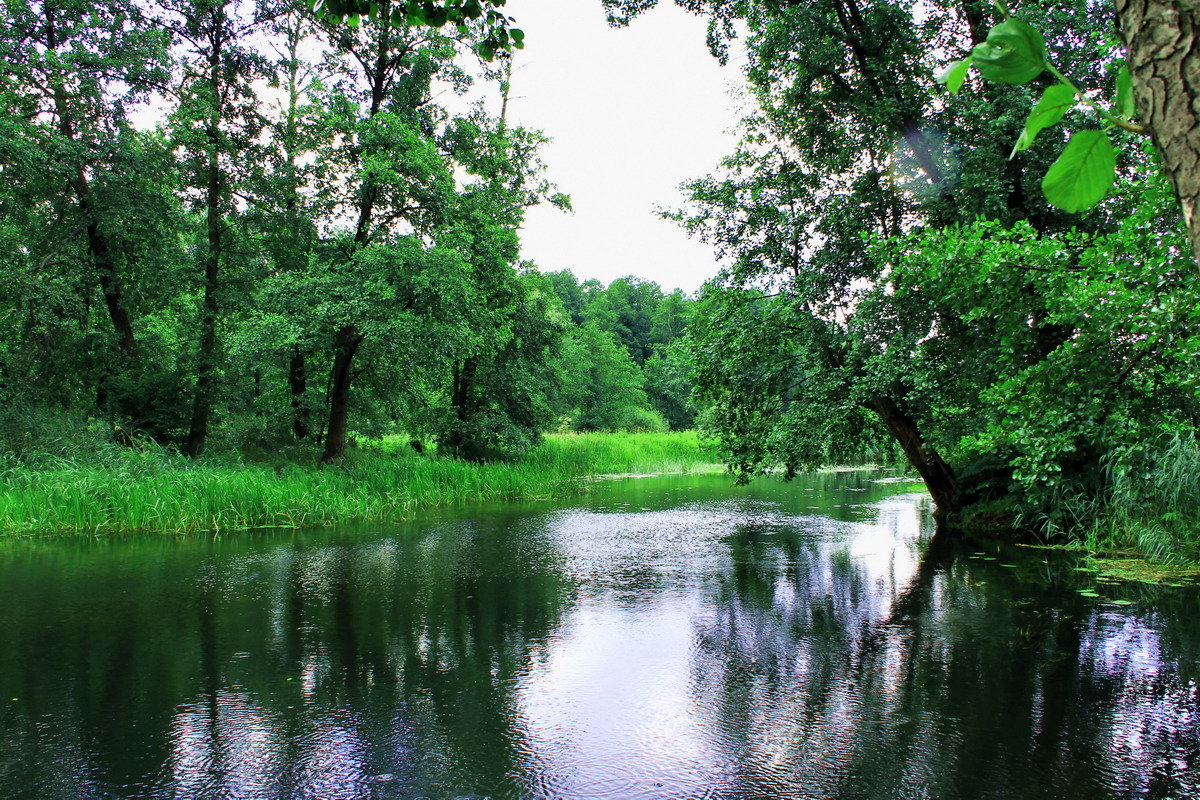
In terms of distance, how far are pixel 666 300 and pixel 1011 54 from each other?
50.7 feet

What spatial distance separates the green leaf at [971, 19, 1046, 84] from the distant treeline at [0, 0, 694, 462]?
532 inches

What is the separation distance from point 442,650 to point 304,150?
15.2 meters

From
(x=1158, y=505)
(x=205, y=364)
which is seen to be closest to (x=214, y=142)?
(x=205, y=364)

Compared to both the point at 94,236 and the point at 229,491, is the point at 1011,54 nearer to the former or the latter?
the point at 229,491

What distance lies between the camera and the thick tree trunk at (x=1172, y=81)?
0.91 m

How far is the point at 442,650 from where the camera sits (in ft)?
21.0

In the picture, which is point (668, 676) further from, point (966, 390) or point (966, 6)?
point (966, 6)

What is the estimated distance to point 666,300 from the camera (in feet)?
53.5

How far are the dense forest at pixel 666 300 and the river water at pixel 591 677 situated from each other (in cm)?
171

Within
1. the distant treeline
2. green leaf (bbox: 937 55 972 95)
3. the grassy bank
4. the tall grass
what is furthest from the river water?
the distant treeline

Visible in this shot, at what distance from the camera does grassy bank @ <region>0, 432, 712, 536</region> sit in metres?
12.2

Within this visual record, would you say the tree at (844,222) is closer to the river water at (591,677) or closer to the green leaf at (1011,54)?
the river water at (591,677)

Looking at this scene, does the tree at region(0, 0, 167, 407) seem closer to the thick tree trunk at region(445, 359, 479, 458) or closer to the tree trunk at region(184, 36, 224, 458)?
the tree trunk at region(184, 36, 224, 458)

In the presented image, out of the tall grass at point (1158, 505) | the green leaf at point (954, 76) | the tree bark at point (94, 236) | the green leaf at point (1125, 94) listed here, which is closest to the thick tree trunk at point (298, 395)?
the tree bark at point (94, 236)
